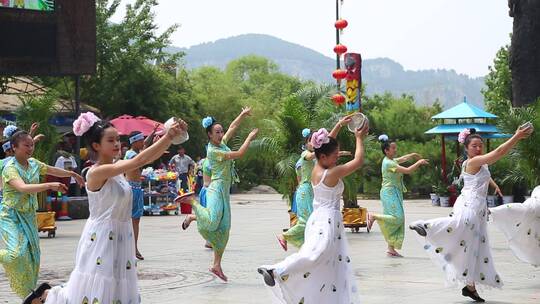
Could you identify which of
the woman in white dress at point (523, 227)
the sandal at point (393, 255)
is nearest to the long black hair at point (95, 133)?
the woman in white dress at point (523, 227)

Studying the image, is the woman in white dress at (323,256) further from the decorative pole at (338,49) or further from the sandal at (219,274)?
the decorative pole at (338,49)

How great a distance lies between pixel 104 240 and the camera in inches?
256

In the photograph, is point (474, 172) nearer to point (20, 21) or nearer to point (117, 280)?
point (117, 280)

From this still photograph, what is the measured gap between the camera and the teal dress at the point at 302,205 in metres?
12.9

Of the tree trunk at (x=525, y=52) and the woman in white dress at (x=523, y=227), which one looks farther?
the tree trunk at (x=525, y=52)

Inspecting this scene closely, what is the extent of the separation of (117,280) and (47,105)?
45.0 feet

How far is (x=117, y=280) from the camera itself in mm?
6512

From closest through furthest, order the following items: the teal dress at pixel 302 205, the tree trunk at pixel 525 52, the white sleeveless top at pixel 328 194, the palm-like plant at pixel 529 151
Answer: the white sleeveless top at pixel 328 194 < the teal dress at pixel 302 205 < the palm-like plant at pixel 529 151 < the tree trunk at pixel 525 52

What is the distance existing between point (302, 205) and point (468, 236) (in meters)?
3.83

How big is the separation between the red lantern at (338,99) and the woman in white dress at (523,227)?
28.3ft

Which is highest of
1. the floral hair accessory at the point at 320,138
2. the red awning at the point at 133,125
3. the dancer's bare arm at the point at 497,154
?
the red awning at the point at 133,125

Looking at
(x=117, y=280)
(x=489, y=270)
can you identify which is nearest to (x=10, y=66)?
(x=489, y=270)

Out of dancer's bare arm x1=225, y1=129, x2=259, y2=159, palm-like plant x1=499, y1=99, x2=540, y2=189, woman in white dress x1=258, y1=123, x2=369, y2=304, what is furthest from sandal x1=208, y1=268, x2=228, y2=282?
palm-like plant x1=499, y1=99, x2=540, y2=189

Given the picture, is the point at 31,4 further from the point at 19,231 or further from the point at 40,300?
the point at 40,300
